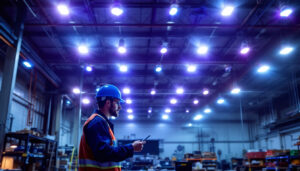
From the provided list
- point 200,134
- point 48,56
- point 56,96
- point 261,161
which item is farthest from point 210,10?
point 200,134

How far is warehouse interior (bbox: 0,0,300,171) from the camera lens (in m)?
8.62

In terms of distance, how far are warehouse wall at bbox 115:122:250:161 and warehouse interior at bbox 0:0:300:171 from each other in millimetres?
3923

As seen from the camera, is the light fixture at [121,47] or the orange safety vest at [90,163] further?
the light fixture at [121,47]

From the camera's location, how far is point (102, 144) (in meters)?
1.80

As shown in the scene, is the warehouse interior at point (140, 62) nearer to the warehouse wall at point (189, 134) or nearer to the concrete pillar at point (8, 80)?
the concrete pillar at point (8, 80)

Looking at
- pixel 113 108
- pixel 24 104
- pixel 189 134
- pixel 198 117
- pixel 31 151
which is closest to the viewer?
pixel 113 108

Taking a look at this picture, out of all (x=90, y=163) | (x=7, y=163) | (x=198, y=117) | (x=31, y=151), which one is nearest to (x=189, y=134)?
(x=198, y=117)

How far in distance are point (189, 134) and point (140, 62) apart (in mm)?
15934

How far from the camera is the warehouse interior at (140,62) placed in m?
8.62

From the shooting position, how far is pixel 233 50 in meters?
12.4

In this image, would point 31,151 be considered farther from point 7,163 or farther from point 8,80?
point 8,80

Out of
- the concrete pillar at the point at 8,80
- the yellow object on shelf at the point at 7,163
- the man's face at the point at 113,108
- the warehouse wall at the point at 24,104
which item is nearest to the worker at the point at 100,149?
the man's face at the point at 113,108

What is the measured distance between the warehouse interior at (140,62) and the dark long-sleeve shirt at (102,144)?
9.07ft

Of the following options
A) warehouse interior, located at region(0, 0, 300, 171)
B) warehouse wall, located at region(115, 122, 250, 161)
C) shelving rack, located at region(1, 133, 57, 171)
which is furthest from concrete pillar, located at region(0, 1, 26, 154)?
warehouse wall, located at region(115, 122, 250, 161)
